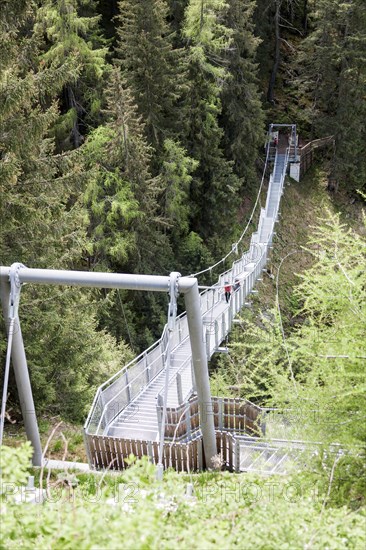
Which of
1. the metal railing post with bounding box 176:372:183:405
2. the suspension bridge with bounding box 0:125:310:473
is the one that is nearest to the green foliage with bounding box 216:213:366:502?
the suspension bridge with bounding box 0:125:310:473

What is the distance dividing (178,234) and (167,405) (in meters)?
9.86

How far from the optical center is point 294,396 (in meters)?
5.44

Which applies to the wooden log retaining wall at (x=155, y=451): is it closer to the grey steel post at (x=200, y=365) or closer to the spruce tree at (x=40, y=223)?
the grey steel post at (x=200, y=365)

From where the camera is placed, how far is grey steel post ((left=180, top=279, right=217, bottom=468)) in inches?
225

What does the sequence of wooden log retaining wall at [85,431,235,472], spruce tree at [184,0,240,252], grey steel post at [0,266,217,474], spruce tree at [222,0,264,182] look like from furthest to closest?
spruce tree at [222,0,264,182] → spruce tree at [184,0,240,252] → wooden log retaining wall at [85,431,235,472] → grey steel post at [0,266,217,474]

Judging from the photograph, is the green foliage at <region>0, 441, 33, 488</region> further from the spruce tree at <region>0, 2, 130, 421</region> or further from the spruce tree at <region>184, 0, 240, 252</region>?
the spruce tree at <region>184, 0, 240, 252</region>

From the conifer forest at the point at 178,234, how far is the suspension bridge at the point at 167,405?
21.7 inches

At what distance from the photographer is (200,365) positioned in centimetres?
613

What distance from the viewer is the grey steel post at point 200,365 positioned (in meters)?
5.72

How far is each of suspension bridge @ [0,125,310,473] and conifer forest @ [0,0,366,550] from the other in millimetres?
550

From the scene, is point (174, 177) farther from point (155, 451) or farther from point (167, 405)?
point (155, 451)

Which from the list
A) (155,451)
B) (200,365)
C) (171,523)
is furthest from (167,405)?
(171,523)

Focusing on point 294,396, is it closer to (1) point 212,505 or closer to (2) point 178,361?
(1) point 212,505

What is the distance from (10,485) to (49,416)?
5.50 metres
